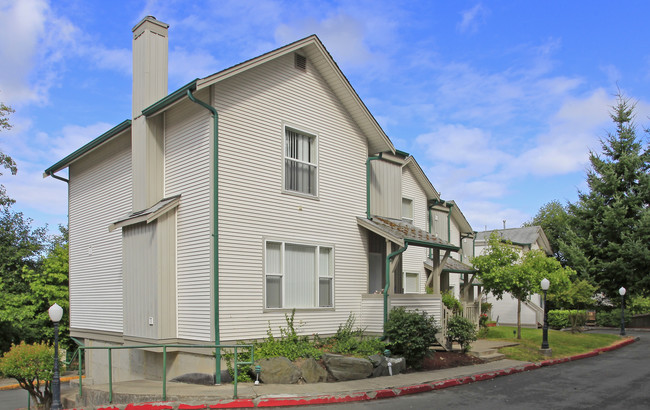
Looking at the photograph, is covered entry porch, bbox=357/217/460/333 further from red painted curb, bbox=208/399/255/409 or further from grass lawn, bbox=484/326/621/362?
red painted curb, bbox=208/399/255/409

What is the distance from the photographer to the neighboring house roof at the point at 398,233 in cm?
1583

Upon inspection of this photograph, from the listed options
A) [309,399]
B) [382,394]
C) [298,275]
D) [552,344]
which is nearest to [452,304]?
[552,344]

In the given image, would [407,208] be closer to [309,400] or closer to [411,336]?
[411,336]

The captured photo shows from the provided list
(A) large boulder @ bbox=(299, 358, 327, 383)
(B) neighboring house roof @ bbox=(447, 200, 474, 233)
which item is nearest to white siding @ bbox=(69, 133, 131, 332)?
(A) large boulder @ bbox=(299, 358, 327, 383)

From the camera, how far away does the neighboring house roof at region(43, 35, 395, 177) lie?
1300cm

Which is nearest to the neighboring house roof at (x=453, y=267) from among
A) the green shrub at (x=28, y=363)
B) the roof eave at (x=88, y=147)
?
the roof eave at (x=88, y=147)

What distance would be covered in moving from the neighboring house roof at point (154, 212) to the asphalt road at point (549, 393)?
5951 mm

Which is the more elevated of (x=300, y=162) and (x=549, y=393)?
(x=300, y=162)

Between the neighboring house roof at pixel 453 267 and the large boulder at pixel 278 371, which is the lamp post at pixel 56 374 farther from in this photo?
the neighboring house roof at pixel 453 267

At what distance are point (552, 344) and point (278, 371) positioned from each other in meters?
14.5

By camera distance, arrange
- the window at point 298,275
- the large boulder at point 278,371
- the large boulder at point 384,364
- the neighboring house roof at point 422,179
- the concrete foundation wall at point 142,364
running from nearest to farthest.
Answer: the large boulder at point 278,371
the concrete foundation wall at point 142,364
the large boulder at point 384,364
the window at point 298,275
the neighboring house roof at point 422,179

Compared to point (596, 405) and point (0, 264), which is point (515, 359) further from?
point (0, 264)

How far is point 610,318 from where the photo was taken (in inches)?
1533

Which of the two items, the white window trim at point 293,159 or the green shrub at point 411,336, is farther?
the white window trim at point 293,159
